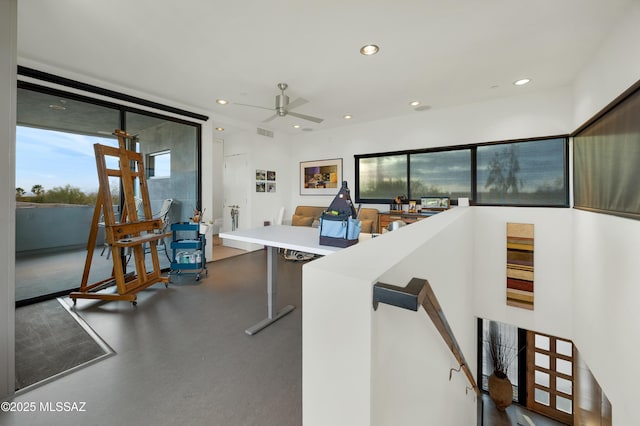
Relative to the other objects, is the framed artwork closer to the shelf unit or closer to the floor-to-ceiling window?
the shelf unit

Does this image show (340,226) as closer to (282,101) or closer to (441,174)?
(282,101)

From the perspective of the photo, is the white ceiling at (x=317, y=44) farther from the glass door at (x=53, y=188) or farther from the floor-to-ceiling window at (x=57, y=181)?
the glass door at (x=53, y=188)

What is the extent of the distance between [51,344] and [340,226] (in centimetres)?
268

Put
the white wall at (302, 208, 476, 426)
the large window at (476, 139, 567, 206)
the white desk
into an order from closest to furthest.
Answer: the white wall at (302, 208, 476, 426) < the white desk < the large window at (476, 139, 567, 206)

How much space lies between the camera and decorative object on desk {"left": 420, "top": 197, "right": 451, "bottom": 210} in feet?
14.3

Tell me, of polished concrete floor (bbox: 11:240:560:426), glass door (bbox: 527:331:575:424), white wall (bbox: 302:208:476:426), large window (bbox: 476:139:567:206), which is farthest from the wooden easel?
glass door (bbox: 527:331:575:424)

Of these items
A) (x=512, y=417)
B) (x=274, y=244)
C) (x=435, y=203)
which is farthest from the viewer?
(x=435, y=203)

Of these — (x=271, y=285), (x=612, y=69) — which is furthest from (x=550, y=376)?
(x=271, y=285)

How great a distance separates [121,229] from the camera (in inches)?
114

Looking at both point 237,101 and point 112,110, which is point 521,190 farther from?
point 112,110

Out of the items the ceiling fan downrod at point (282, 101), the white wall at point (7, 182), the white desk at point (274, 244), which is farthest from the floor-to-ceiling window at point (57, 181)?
the white desk at point (274, 244)

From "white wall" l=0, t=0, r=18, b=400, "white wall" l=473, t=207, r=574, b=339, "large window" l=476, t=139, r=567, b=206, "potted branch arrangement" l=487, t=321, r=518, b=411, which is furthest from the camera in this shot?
"potted branch arrangement" l=487, t=321, r=518, b=411

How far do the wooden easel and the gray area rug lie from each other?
0.35m

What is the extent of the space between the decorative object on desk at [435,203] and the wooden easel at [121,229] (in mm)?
4175
